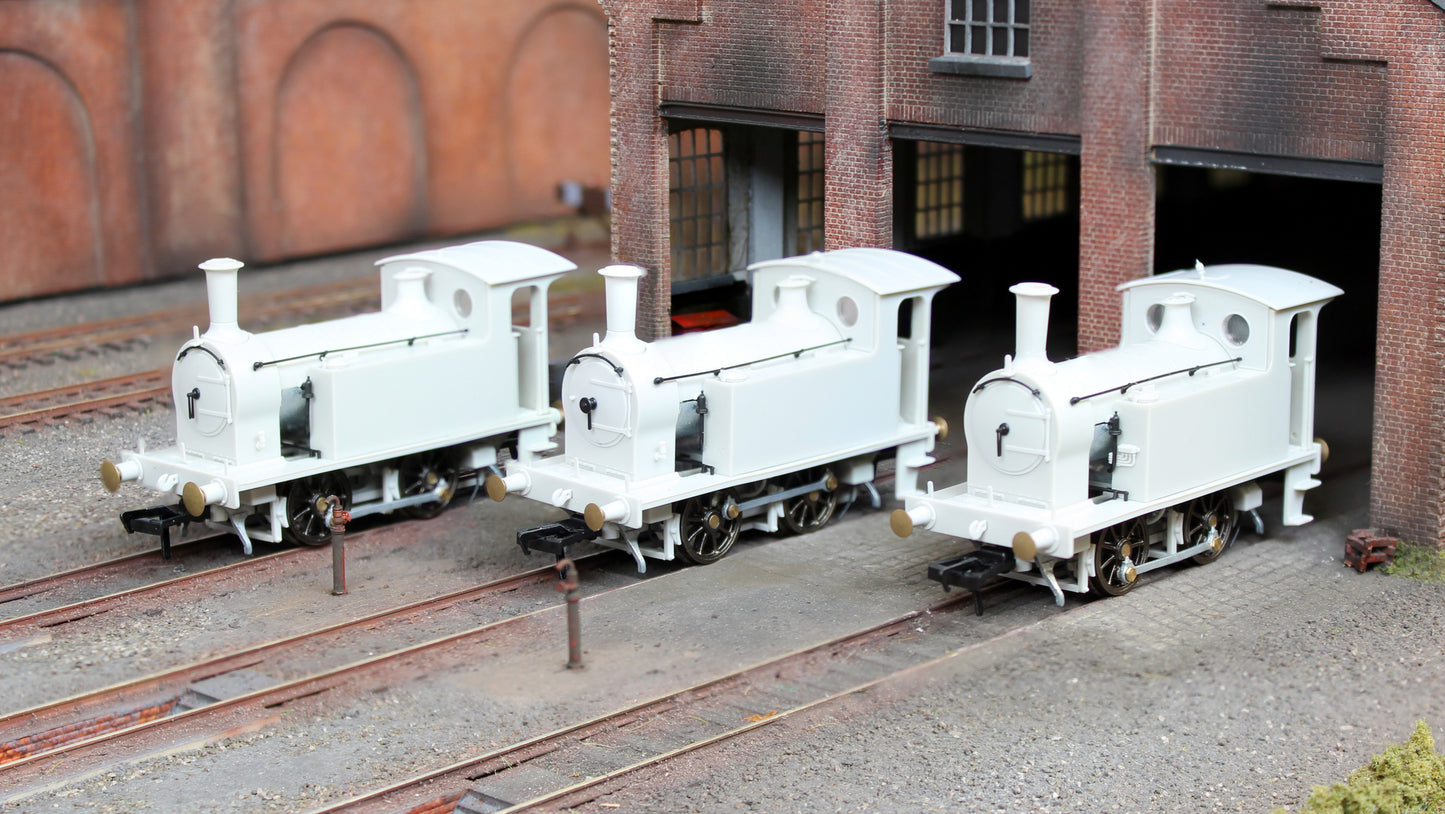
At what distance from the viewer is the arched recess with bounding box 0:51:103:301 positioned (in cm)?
2752

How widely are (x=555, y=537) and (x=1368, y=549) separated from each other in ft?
24.2

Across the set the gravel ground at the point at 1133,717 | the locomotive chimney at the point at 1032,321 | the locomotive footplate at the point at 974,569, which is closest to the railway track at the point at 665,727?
the gravel ground at the point at 1133,717

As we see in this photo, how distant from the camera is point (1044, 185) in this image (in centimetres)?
2875

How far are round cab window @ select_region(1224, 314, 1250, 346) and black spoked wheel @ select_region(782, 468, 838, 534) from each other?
405 cm

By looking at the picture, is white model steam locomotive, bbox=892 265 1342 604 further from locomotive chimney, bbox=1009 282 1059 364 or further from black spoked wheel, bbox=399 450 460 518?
black spoked wheel, bbox=399 450 460 518

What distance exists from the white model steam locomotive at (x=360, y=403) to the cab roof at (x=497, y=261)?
0.8 inches

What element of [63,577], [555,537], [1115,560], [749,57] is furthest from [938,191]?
[63,577]

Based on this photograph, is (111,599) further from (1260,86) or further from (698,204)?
(1260,86)

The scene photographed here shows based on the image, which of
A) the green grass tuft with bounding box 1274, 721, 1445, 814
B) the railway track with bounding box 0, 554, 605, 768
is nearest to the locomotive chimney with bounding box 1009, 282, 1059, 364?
the green grass tuft with bounding box 1274, 721, 1445, 814

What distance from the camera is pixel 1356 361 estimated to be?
24.3 m

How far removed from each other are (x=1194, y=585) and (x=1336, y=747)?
338cm

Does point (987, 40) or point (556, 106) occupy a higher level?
point (987, 40)

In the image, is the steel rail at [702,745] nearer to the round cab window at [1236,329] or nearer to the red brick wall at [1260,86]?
the round cab window at [1236,329]

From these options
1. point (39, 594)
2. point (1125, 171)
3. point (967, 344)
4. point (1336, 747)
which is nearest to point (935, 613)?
point (1336, 747)
